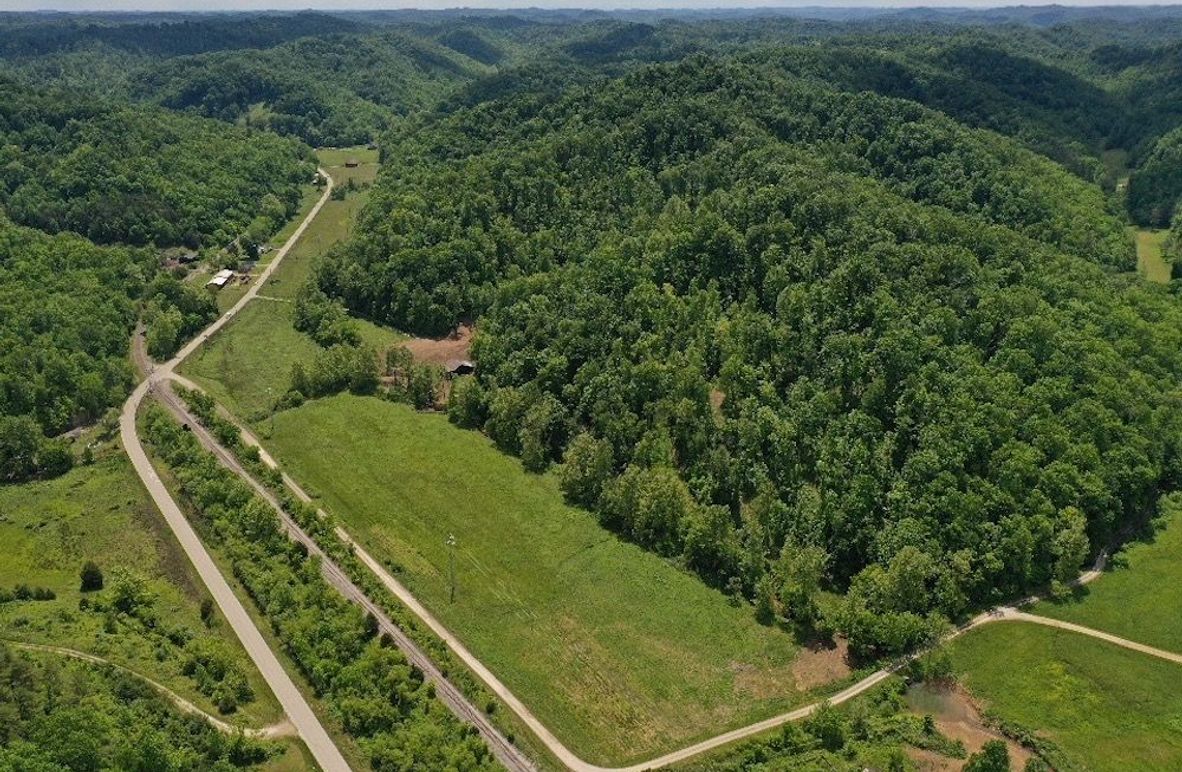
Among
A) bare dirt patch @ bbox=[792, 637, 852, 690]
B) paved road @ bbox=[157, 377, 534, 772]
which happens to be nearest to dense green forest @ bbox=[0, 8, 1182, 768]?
paved road @ bbox=[157, 377, 534, 772]

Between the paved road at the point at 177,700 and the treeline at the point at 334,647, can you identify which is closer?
the treeline at the point at 334,647

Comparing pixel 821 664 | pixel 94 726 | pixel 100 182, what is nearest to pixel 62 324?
pixel 100 182

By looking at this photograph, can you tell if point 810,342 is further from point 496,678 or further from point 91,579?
point 91,579

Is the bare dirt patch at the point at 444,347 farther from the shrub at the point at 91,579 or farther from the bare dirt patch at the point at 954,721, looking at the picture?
the bare dirt patch at the point at 954,721

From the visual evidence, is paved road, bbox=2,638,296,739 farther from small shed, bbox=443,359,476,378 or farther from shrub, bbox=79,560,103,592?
small shed, bbox=443,359,476,378

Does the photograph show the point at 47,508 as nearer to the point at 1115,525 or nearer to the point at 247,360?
the point at 247,360

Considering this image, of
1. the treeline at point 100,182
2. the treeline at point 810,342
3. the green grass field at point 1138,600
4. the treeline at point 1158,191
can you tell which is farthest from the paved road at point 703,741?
the treeline at point 1158,191
